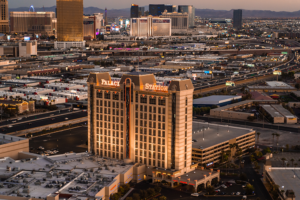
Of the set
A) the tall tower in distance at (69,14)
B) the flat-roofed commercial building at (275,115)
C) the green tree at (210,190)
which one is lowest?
the green tree at (210,190)

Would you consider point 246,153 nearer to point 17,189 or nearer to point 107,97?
point 107,97

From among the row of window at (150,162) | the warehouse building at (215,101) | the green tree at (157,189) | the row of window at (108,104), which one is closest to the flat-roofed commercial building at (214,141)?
the row of window at (150,162)

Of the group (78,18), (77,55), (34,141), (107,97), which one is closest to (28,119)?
(34,141)

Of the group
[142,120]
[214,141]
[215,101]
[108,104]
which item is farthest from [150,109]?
[215,101]

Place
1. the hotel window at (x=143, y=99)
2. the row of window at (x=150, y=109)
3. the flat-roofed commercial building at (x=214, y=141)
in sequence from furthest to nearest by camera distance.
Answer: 1. the flat-roofed commercial building at (x=214, y=141)
2. the hotel window at (x=143, y=99)
3. the row of window at (x=150, y=109)

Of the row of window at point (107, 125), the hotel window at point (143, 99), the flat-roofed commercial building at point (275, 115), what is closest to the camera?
the hotel window at point (143, 99)

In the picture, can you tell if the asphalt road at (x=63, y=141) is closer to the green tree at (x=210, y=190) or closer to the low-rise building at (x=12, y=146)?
the low-rise building at (x=12, y=146)

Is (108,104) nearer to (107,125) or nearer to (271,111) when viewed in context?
(107,125)
